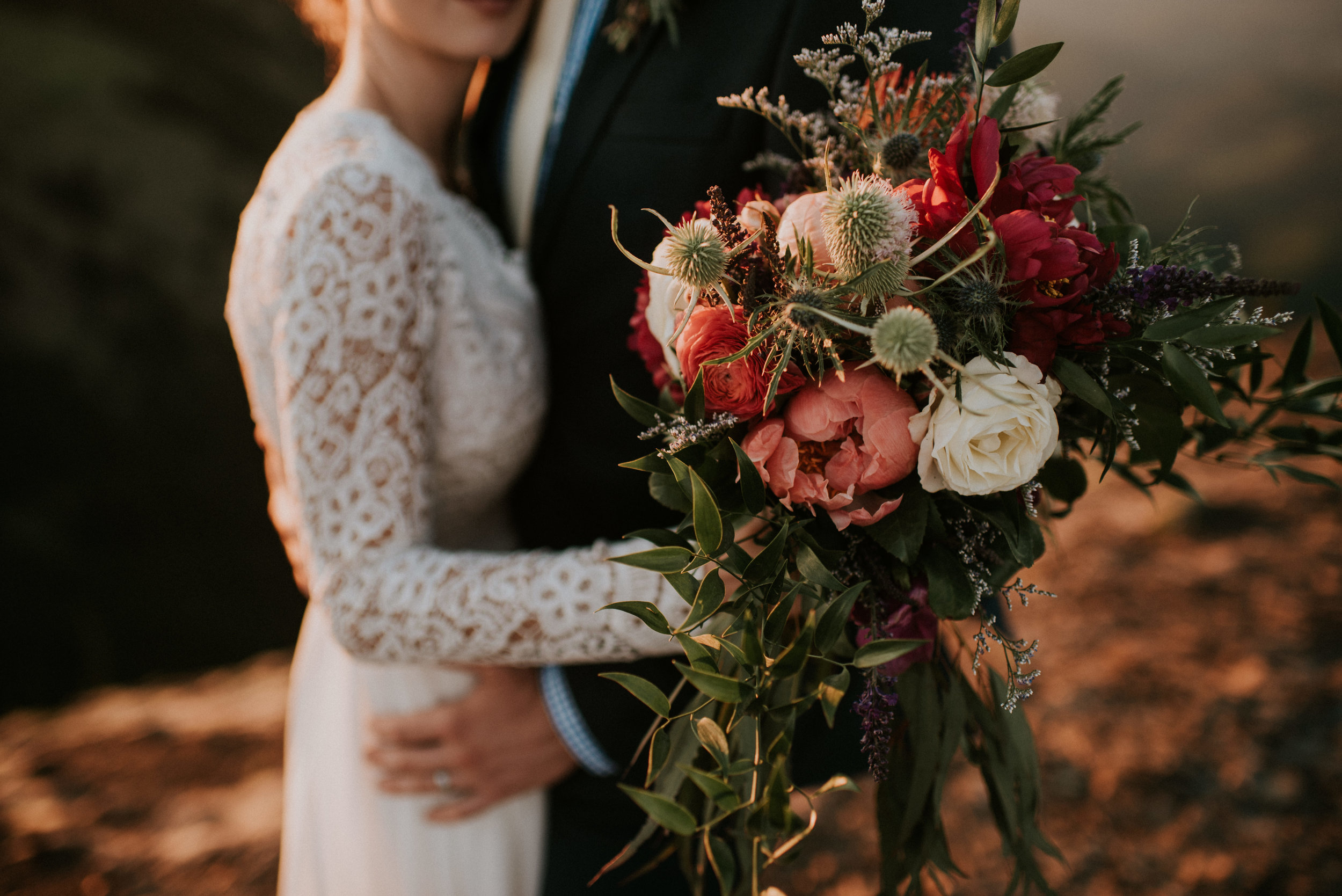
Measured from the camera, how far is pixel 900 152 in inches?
27.5

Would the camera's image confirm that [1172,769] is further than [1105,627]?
No

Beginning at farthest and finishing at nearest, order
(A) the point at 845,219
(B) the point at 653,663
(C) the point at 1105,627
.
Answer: (C) the point at 1105,627 → (B) the point at 653,663 → (A) the point at 845,219

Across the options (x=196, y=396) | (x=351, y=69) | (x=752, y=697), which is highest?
(x=351, y=69)

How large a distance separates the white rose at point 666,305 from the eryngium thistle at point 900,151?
18 centimetres

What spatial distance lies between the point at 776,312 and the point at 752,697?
1.01ft

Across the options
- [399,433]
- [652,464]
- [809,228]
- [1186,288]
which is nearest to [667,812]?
[652,464]

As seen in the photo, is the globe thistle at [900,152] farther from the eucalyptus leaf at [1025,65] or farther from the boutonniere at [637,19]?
the boutonniere at [637,19]

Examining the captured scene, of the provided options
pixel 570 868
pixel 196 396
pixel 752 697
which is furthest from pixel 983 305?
pixel 196 396

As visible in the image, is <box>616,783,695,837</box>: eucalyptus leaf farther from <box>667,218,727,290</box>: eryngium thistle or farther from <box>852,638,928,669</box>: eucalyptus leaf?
<box>667,218,727,290</box>: eryngium thistle

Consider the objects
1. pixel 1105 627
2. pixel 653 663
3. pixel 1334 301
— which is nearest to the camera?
pixel 653 663

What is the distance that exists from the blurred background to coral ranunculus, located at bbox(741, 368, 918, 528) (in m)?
2.02

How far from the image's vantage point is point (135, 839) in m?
2.51

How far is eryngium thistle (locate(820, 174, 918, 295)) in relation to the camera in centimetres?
55

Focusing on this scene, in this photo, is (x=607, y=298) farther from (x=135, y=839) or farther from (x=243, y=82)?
(x=243, y=82)
